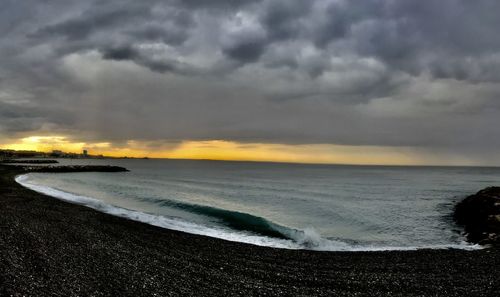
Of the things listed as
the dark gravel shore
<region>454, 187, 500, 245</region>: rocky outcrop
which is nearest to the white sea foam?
<region>454, 187, 500, 245</region>: rocky outcrop

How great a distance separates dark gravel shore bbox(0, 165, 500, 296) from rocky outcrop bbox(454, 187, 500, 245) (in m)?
4.61

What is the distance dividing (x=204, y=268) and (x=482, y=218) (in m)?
27.1

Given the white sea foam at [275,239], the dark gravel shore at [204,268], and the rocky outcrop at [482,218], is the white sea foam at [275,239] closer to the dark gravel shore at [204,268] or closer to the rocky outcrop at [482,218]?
the rocky outcrop at [482,218]

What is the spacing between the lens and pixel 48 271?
13742 mm

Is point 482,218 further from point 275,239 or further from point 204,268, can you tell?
point 204,268

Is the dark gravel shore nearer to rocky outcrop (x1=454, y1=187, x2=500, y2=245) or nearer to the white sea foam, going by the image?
the white sea foam

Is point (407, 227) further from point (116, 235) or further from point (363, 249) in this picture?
point (116, 235)

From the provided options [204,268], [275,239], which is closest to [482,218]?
[275,239]

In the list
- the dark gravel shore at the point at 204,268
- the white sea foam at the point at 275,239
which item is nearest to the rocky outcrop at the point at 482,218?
the white sea foam at the point at 275,239

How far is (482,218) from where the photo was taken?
3122cm

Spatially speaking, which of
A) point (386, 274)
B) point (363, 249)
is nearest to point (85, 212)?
point (363, 249)

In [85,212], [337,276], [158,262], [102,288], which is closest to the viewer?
[102,288]

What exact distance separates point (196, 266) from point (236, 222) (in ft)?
54.0

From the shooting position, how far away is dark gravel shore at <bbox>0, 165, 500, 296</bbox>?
12875mm
